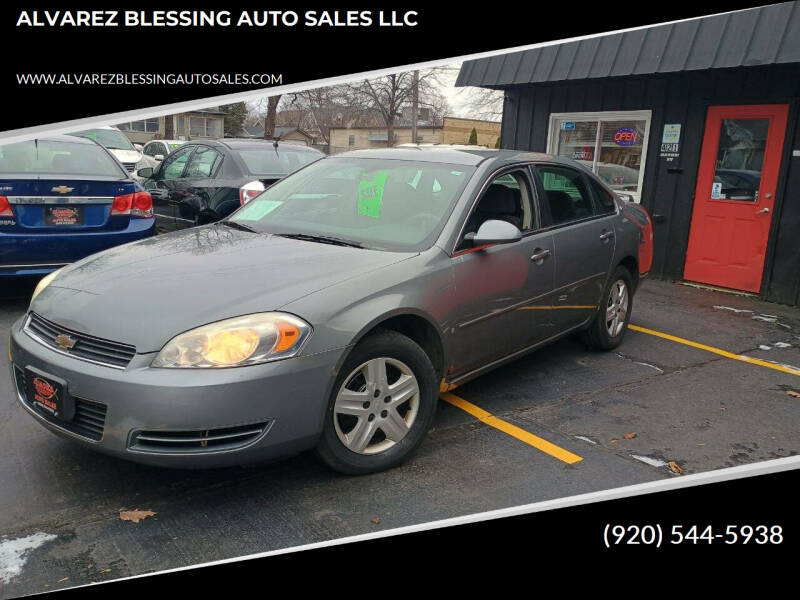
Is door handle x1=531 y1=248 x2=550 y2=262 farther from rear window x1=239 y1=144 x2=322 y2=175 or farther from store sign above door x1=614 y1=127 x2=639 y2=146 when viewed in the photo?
store sign above door x1=614 y1=127 x2=639 y2=146

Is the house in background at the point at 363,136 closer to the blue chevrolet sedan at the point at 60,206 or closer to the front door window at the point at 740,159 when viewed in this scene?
the front door window at the point at 740,159

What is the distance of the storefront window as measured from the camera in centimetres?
970

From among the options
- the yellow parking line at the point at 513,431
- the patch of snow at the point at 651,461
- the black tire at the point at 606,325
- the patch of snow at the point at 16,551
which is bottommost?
the patch of snow at the point at 16,551

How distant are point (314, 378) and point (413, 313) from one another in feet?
2.42

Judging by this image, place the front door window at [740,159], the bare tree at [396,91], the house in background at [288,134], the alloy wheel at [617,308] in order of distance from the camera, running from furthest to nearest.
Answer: the house in background at [288,134] < the bare tree at [396,91] < the front door window at [740,159] < the alloy wheel at [617,308]

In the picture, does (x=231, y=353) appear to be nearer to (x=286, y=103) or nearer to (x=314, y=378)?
(x=314, y=378)

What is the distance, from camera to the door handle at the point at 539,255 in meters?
4.65

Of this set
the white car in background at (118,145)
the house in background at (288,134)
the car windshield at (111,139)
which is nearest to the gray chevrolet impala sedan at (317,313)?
the white car in background at (118,145)

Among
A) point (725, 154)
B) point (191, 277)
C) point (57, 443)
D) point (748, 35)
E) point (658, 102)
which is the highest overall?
point (748, 35)

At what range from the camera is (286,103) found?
4241 centimetres

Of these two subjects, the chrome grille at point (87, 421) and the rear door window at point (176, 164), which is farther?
the rear door window at point (176, 164)

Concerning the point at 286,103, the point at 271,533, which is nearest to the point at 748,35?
the point at 271,533

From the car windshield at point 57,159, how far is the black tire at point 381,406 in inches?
174

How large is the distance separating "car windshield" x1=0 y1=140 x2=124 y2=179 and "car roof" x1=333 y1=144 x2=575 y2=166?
298 centimetres
